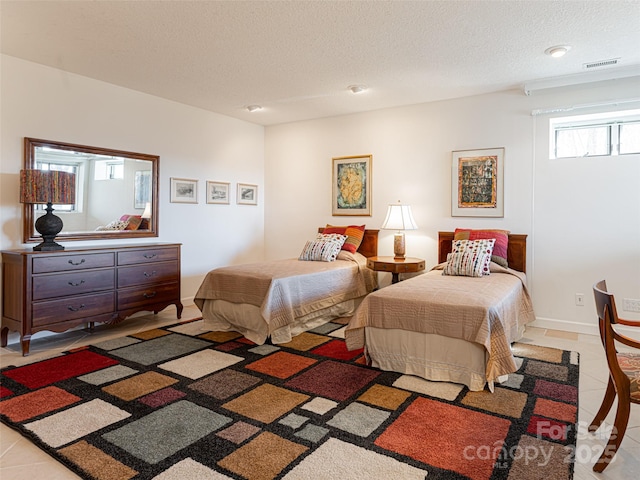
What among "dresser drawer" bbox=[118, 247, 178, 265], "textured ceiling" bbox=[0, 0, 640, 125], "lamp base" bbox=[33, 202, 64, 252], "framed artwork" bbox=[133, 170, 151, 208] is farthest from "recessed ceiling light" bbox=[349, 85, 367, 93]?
"lamp base" bbox=[33, 202, 64, 252]

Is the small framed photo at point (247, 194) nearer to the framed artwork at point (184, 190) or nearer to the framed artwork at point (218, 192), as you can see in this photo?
the framed artwork at point (218, 192)

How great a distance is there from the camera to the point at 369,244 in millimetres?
5336

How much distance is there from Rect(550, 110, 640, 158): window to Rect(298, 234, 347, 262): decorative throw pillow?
2.53 metres

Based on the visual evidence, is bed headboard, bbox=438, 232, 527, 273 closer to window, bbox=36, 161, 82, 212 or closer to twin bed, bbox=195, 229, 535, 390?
twin bed, bbox=195, 229, 535, 390

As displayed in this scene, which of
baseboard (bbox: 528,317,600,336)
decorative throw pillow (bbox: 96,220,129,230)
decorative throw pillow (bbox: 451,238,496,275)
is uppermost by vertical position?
decorative throw pillow (bbox: 96,220,129,230)

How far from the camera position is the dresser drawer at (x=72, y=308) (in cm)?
335

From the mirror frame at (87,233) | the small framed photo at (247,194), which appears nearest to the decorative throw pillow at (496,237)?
the small framed photo at (247,194)

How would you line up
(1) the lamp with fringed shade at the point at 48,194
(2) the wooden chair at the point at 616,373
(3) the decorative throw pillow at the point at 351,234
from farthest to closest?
(3) the decorative throw pillow at the point at 351,234, (1) the lamp with fringed shade at the point at 48,194, (2) the wooden chair at the point at 616,373

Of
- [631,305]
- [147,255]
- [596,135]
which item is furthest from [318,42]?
[631,305]

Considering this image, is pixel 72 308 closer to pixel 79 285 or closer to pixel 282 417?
pixel 79 285

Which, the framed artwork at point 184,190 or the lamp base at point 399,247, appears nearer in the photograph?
the lamp base at point 399,247

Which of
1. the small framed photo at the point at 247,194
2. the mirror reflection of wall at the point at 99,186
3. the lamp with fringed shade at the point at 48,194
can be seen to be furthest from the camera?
the small framed photo at the point at 247,194

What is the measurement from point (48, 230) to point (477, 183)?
437 centimetres

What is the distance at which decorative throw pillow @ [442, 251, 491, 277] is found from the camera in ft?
12.2
